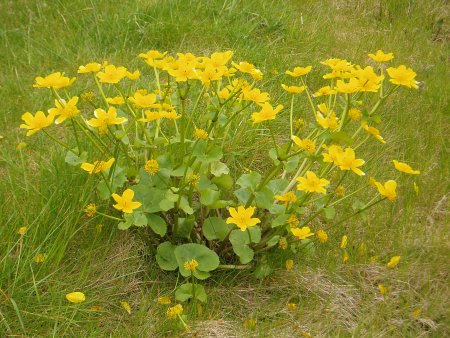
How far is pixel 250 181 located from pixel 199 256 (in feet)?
0.98

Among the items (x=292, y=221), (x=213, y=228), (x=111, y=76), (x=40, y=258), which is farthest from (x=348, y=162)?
(x=40, y=258)

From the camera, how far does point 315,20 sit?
381 centimetres

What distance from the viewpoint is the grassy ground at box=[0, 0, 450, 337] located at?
5.39 feet

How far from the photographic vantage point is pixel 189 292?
1.72m

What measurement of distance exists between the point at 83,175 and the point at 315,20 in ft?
8.06

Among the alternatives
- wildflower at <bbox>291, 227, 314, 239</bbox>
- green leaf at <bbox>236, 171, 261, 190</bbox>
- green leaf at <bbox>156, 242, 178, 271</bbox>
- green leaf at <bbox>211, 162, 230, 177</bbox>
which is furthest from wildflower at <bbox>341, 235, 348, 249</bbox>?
green leaf at <bbox>156, 242, 178, 271</bbox>

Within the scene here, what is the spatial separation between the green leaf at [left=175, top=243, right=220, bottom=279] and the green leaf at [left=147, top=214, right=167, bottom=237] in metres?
0.07

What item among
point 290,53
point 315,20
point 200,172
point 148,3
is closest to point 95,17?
point 148,3

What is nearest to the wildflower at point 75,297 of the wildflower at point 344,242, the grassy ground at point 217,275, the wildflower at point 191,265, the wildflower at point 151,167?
the grassy ground at point 217,275

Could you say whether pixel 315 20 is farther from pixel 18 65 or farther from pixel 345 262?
pixel 345 262

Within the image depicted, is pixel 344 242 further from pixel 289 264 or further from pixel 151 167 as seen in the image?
pixel 151 167

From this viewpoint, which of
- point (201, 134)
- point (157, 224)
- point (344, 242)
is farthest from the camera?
point (344, 242)

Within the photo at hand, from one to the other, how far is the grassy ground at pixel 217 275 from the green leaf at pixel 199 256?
123 millimetres

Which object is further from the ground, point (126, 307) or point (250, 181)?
point (250, 181)
